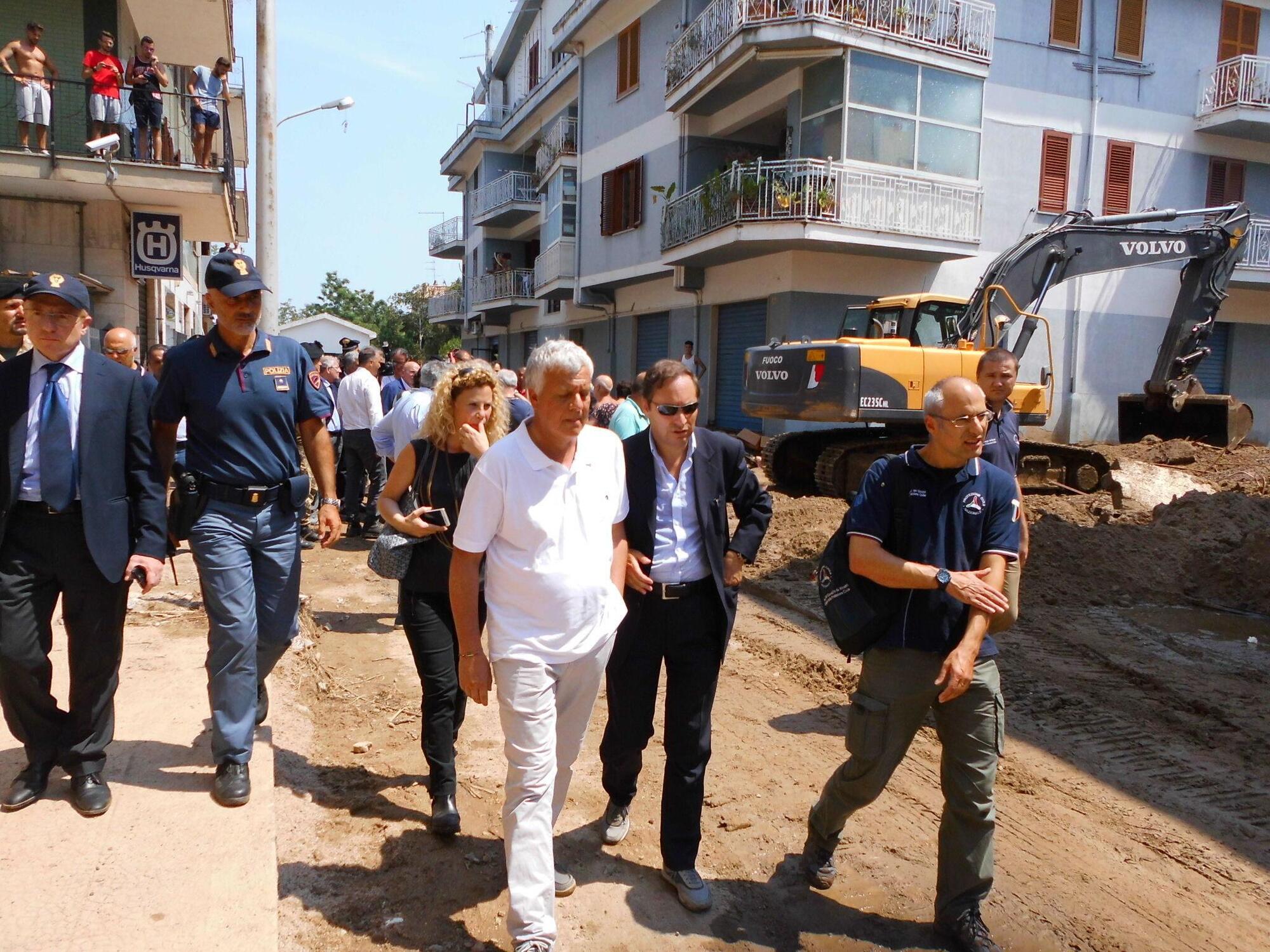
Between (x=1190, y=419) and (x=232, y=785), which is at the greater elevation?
(x=1190, y=419)

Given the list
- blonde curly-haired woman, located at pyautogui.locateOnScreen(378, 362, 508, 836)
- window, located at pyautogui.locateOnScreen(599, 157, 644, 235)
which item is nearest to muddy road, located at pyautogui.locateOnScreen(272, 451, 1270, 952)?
blonde curly-haired woman, located at pyautogui.locateOnScreen(378, 362, 508, 836)

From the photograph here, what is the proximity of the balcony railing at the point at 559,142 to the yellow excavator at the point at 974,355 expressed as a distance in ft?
47.5

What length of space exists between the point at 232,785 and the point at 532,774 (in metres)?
1.44

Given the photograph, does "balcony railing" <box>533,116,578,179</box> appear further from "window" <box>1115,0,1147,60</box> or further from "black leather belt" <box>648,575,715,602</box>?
"black leather belt" <box>648,575,715,602</box>

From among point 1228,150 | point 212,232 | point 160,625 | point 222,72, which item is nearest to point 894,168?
point 1228,150

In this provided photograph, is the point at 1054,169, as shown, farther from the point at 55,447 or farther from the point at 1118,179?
the point at 55,447

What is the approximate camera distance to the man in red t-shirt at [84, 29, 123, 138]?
12617 mm

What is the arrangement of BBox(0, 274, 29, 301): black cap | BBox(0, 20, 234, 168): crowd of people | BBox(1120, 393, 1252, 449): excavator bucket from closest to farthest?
BBox(0, 274, 29, 301): black cap → BBox(0, 20, 234, 168): crowd of people → BBox(1120, 393, 1252, 449): excavator bucket

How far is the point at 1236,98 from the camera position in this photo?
2045 cm

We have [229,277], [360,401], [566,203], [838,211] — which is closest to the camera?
[229,277]

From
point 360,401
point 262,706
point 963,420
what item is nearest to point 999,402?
point 963,420

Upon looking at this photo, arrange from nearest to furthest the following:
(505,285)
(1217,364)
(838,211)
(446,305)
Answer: (838,211) < (1217,364) < (505,285) < (446,305)

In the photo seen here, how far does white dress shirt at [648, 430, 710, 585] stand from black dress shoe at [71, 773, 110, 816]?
2.17 meters

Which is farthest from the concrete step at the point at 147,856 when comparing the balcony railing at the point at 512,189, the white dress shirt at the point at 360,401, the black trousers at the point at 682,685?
the balcony railing at the point at 512,189
